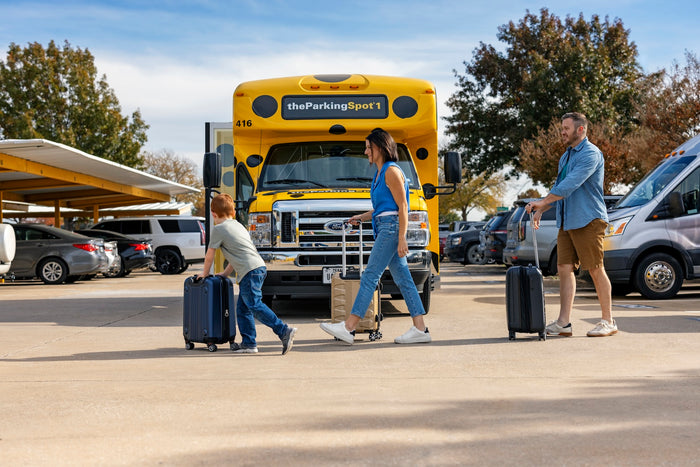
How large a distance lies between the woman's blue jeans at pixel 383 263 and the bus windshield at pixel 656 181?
20.4 feet

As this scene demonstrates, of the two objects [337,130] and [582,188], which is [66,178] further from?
[582,188]

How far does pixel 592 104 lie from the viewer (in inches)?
1380

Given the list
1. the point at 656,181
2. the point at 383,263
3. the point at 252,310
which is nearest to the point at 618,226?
the point at 656,181

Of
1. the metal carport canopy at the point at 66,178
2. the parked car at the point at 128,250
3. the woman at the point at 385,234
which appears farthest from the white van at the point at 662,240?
the parked car at the point at 128,250

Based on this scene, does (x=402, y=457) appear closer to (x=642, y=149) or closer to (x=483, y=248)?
(x=483, y=248)

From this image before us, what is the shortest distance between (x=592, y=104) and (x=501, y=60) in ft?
21.1

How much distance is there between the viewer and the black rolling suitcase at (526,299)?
7.70 m

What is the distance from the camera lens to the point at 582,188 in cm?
799

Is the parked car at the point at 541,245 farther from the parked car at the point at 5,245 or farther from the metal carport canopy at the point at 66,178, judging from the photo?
the metal carport canopy at the point at 66,178

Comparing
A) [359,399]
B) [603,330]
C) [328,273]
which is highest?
[328,273]

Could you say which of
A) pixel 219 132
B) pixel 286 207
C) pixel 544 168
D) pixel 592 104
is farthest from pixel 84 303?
pixel 592 104

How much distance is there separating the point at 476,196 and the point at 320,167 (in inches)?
2550

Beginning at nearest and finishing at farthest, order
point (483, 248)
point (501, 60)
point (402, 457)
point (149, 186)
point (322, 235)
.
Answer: point (402, 457)
point (322, 235)
point (483, 248)
point (149, 186)
point (501, 60)

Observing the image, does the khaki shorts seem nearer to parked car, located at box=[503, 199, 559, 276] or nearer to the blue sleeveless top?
the blue sleeveless top
